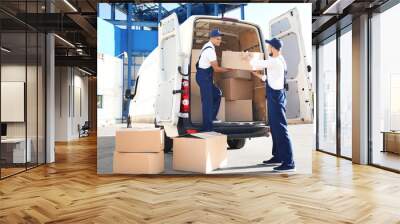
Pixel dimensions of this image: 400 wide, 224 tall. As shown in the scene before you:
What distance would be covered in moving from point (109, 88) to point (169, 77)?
0.88m

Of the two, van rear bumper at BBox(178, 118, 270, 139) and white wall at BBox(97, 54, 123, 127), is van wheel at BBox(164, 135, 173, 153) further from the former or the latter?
white wall at BBox(97, 54, 123, 127)

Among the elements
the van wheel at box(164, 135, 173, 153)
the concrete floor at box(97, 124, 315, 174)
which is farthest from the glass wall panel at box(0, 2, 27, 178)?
the van wheel at box(164, 135, 173, 153)

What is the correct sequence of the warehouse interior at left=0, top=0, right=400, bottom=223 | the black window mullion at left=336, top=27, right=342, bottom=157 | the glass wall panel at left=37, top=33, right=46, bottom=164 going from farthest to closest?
the black window mullion at left=336, top=27, right=342, bottom=157, the glass wall panel at left=37, top=33, right=46, bottom=164, the warehouse interior at left=0, top=0, right=400, bottom=223

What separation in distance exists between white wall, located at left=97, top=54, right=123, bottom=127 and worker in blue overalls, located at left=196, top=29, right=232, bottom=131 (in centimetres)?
112

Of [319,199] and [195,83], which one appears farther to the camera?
[195,83]

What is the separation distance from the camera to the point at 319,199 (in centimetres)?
391

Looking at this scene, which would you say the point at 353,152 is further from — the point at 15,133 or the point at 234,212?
the point at 15,133

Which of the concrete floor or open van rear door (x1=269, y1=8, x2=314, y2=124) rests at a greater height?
open van rear door (x1=269, y1=8, x2=314, y2=124)

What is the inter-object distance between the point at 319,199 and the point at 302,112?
1.64 metres

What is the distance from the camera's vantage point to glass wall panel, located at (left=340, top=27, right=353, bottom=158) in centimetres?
722

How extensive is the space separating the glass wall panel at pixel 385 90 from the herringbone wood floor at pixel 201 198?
3.01 ft

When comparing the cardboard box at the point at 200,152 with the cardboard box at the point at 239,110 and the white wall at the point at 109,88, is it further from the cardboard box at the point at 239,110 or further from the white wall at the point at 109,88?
the white wall at the point at 109,88

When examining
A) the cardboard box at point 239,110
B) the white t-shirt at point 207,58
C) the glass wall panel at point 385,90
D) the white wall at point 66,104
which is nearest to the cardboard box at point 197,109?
the cardboard box at point 239,110

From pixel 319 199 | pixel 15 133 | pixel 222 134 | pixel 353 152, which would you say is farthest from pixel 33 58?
pixel 353 152
